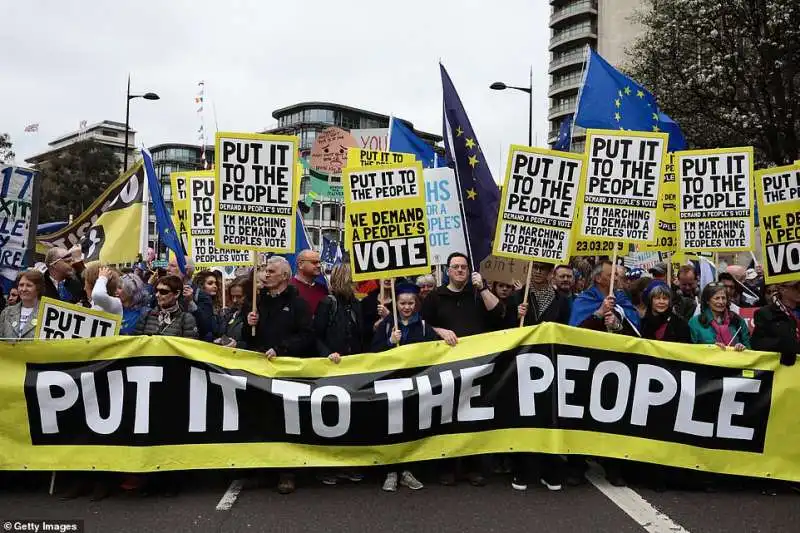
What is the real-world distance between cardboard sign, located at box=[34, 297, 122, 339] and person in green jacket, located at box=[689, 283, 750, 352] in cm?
492

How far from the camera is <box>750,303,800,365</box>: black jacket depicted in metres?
5.52

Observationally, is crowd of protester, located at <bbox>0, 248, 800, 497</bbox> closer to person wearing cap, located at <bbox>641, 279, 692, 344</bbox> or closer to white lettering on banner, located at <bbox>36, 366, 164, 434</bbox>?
person wearing cap, located at <bbox>641, 279, 692, 344</bbox>

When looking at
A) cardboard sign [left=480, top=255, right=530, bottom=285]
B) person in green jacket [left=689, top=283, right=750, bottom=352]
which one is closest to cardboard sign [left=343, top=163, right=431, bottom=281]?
cardboard sign [left=480, top=255, right=530, bottom=285]

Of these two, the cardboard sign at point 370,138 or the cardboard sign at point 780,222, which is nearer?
the cardboard sign at point 780,222

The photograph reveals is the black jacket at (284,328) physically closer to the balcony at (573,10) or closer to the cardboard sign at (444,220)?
the cardboard sign at (444,220)

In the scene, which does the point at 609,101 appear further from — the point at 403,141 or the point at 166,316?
the point at 166,316

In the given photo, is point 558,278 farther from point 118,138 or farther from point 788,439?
point 118,138

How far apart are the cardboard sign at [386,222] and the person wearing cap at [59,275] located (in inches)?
131

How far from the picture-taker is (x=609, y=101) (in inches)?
388

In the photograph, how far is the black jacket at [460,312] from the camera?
610 centimetres

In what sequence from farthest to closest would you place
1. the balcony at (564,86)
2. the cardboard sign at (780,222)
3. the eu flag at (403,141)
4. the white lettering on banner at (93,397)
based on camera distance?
1. the balcony at (564,86)
2. the eu flag at (403,141)
3. the cardboard sign at (780,222)
4. the white lettering on banner at (93,397)

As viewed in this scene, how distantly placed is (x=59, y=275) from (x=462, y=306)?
4.44 metres

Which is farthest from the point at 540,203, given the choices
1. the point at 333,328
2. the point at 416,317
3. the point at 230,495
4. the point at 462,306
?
the point at 230,495

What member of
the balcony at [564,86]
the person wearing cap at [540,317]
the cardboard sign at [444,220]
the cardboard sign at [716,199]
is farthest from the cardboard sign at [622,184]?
the balcony at [564,86]
